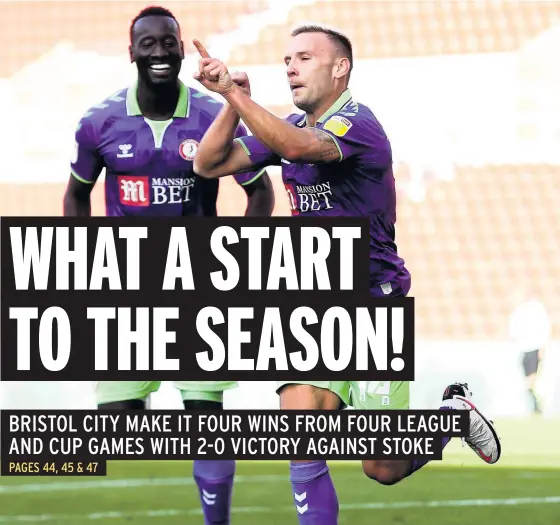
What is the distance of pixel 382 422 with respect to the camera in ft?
18.4

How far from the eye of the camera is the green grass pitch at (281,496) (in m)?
6.77

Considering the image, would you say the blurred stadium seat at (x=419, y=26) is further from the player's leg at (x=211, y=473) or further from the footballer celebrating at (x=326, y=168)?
the footballer celebrating at (x=326, y=168)

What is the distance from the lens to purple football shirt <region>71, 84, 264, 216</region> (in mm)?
5719

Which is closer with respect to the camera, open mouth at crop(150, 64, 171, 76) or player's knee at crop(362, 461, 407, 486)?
player's knee at crop(362, 461, 407, 486)

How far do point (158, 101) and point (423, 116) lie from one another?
318 inches

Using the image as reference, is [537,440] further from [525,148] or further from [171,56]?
[171,56]

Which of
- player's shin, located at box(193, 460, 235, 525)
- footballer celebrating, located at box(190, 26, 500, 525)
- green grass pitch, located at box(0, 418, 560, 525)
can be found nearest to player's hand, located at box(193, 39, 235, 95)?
footballer celebrating, located at box(190, 26, 500, 525)

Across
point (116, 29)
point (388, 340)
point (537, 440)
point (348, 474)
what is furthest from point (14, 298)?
point (116, 29)

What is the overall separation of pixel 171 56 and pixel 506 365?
22.7 feet

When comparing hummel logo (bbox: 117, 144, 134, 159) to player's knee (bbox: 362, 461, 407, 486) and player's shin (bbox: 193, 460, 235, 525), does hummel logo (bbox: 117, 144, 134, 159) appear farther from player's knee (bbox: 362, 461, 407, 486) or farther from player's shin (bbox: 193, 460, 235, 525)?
player's knee (bbox: 362, 461, 407, 486)

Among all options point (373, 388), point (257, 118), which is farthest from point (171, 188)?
point (373, 388)

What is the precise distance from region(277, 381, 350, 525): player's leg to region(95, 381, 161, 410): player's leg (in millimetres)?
1089

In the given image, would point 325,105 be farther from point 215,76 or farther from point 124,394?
point 124,394

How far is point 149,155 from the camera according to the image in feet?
18.9
